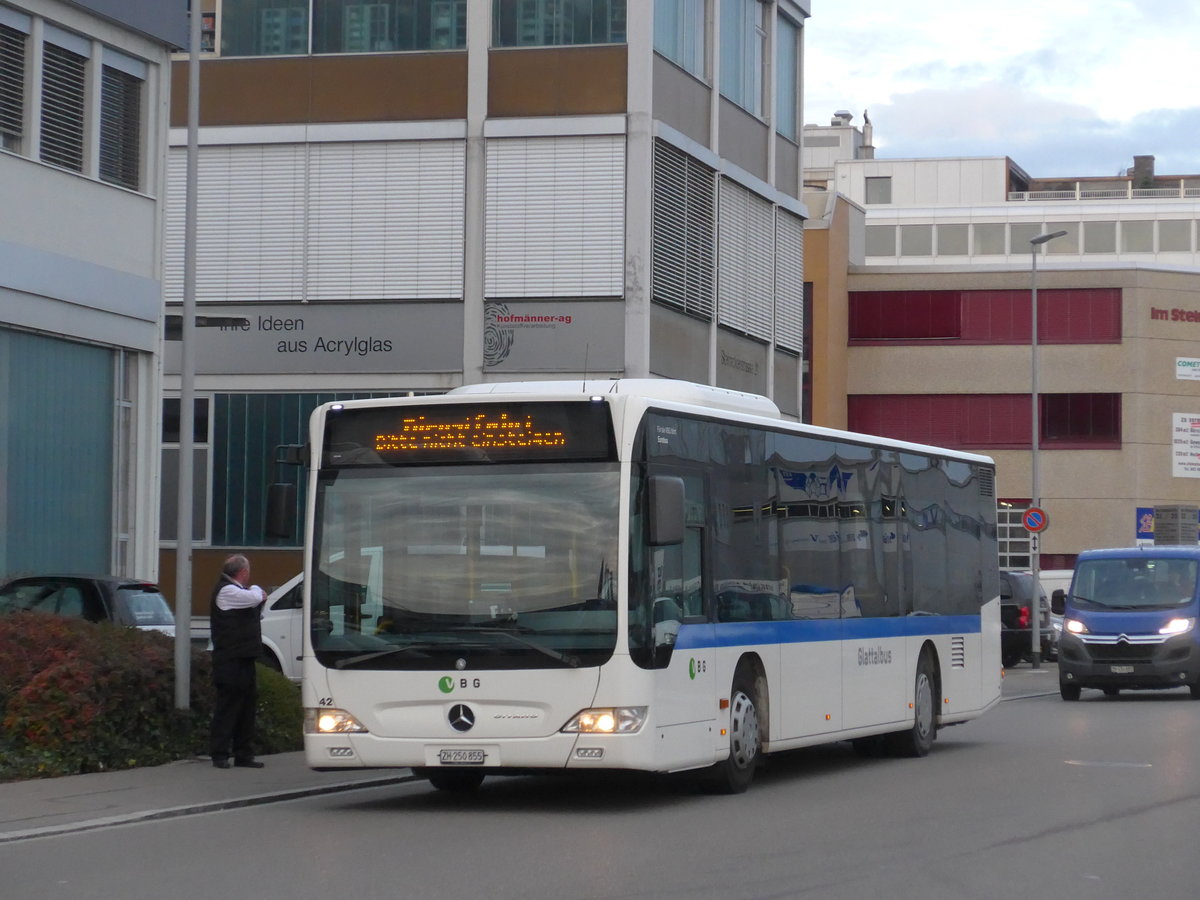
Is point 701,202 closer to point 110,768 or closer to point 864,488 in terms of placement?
point 864,488

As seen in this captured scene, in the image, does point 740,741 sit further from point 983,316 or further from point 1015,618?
point 983,316

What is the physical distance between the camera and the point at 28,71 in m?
21.7

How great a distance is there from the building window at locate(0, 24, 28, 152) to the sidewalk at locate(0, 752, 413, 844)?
8129mm

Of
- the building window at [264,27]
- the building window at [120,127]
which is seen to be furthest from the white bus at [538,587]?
the building window at [264,27]

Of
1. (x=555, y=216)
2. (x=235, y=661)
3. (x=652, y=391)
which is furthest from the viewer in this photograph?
(x=555, y=216)

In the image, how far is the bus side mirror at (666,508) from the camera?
1300 centimetres

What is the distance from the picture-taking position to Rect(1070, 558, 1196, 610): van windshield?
94.8 ft

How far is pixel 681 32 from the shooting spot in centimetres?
3419

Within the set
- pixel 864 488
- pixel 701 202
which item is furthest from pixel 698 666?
pixel 701 202

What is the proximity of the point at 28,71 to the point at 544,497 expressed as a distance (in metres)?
11.0

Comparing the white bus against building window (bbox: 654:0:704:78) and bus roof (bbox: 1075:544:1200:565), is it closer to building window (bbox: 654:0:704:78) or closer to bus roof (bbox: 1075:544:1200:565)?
bus roof (bbox: 1075:544:1200:565)

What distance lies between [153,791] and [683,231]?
68.4 ft

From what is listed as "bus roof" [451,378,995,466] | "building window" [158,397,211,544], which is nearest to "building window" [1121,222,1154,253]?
"building window" [158,397,211,544]

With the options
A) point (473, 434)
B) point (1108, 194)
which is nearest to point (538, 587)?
point (473, 434)
